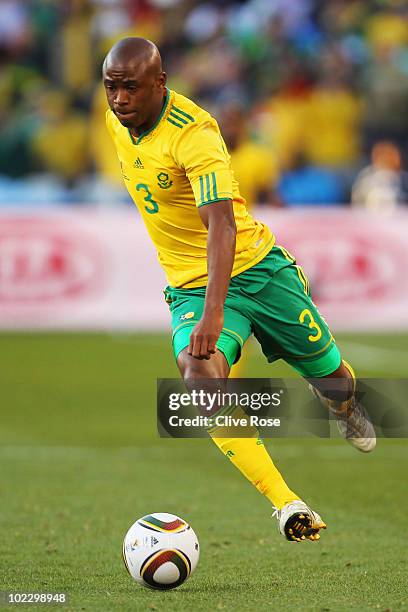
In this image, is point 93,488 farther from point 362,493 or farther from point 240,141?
point 240,141

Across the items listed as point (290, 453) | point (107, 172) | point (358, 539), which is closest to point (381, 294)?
point (107, 172)

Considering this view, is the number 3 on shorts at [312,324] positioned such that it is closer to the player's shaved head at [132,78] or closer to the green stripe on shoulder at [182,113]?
the green stripe on shoulder at [182,113]

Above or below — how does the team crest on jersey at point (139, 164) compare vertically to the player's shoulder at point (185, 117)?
below

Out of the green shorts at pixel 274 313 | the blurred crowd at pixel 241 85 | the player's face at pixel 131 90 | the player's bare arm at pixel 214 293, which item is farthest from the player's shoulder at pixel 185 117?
the blurred crowd at pixel 241 85

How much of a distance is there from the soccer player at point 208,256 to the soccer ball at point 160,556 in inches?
17.4

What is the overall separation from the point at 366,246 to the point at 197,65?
5.16 meters

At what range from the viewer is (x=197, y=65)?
18.8 m

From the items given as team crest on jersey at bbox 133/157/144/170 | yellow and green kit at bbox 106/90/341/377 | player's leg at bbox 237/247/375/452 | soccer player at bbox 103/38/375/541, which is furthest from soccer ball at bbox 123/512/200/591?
team crest on jersey at bbox 133/157/144/170

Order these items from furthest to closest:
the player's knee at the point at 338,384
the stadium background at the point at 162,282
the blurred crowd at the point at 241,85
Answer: the blurred crowd at the point at 241,85, the player's knee at the point at 338,384, the stadium background at the point at 162,282

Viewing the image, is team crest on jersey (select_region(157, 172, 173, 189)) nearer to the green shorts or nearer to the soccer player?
the soccer player

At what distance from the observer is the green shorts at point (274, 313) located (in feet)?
17.7

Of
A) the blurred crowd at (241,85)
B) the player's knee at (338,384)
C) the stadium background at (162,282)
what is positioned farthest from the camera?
the blurred crowd at (241,85)

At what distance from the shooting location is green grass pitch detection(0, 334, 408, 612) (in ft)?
15.8

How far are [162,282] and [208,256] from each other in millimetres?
10088
